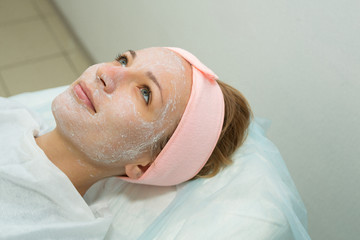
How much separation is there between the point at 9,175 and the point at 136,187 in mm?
476

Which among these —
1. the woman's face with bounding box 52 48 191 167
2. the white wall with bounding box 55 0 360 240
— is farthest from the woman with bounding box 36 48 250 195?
the white wall with bounding box 55 0 360 240

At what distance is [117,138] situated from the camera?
1.21 meters

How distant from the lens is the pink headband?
1250 mm

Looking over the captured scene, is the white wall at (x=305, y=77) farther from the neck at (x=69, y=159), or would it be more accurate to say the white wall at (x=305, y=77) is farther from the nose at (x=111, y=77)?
the neck at (x=69, y=159)

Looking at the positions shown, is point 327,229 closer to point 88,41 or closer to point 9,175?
point 9,175

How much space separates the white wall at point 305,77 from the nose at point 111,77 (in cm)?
61

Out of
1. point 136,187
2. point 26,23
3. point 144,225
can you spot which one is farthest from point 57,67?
point 144,225

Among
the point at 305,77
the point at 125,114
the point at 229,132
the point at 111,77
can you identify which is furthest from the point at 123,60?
the point at 305,77

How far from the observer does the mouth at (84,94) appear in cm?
121

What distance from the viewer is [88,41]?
278 centimetres

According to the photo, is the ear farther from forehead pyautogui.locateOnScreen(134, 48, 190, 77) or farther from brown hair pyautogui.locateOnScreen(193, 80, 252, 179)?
forehead pyautogui.locateOnScreen(134, 48, 190, 77)

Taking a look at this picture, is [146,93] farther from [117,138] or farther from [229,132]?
[229,132]

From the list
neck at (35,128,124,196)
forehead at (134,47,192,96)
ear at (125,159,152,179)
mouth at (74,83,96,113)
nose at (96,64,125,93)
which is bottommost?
neck at (35,128,124,196)

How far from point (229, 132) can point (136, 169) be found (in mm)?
367
